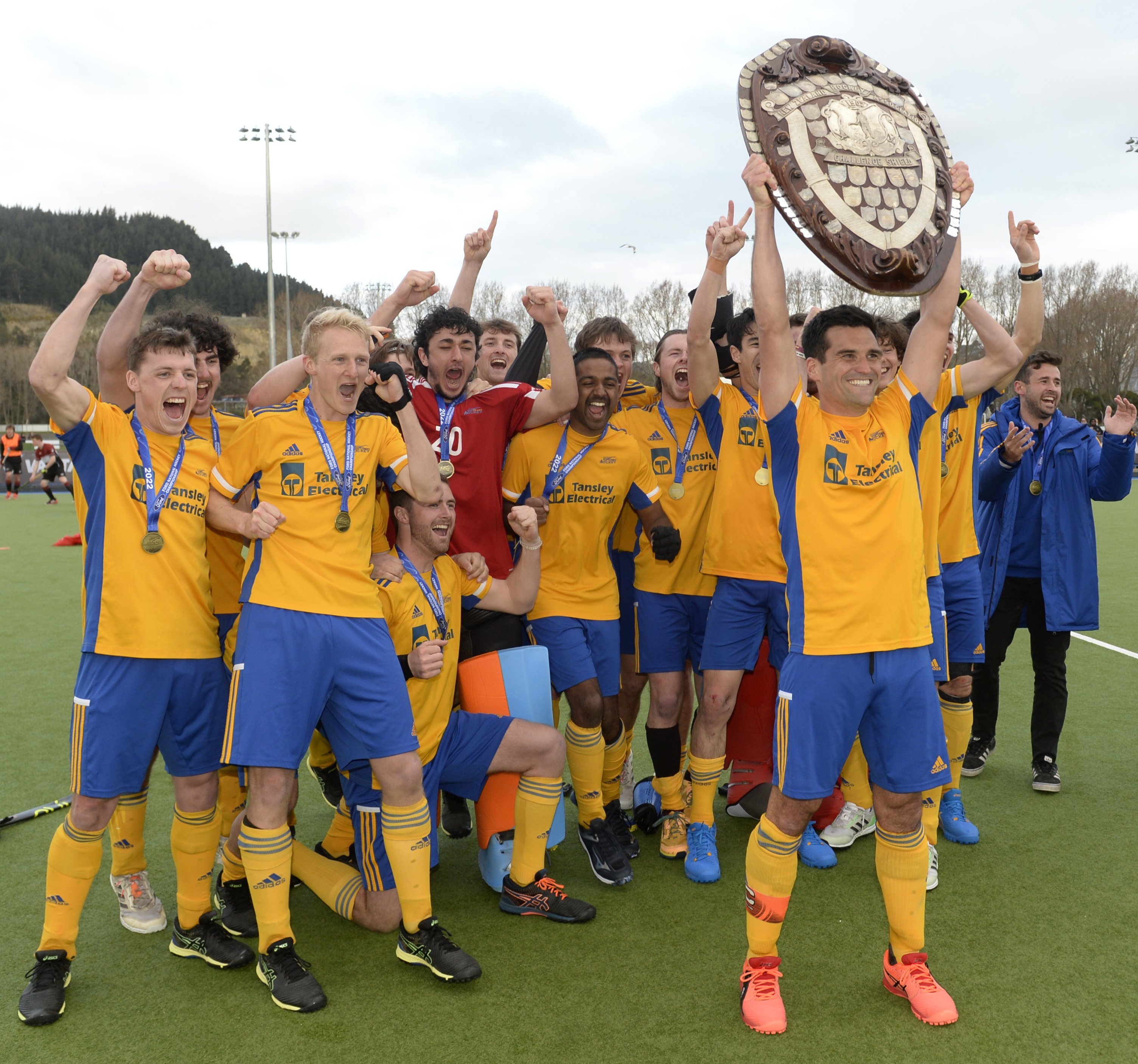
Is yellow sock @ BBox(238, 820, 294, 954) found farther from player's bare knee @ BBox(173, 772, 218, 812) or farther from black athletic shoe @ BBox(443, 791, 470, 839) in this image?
black athletic shoe @ BBox(443, 791, 470, 839)

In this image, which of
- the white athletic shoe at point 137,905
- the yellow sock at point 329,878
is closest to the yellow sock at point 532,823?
the yellow sock at point 329,878

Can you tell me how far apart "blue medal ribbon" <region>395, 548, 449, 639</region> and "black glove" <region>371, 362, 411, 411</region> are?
24.8 inches

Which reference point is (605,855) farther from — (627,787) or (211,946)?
(211,946)

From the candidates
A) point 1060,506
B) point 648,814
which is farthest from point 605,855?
point 1060,506

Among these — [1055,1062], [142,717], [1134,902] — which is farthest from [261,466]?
[1134,902]

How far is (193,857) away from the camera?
3539 mm

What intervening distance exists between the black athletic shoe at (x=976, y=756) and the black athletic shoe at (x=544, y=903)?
278cm

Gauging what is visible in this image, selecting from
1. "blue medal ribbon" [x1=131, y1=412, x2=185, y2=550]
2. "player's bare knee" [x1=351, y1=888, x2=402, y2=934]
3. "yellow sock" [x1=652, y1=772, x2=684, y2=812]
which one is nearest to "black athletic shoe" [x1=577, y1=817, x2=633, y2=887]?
"yellow sock" [x1=652, y1=772, x2=684, y2=812]

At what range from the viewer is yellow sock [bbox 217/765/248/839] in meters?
4.23

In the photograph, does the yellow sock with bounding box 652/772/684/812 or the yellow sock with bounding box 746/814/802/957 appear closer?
the yellow sock with bounding box 746/814/802/957

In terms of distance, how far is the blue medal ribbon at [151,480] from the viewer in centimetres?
336

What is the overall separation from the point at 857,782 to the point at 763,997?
1.96 metres

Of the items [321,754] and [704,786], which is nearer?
[704,786]

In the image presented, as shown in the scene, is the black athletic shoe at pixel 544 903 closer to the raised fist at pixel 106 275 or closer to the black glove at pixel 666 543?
the black glove at pixel 666 543
